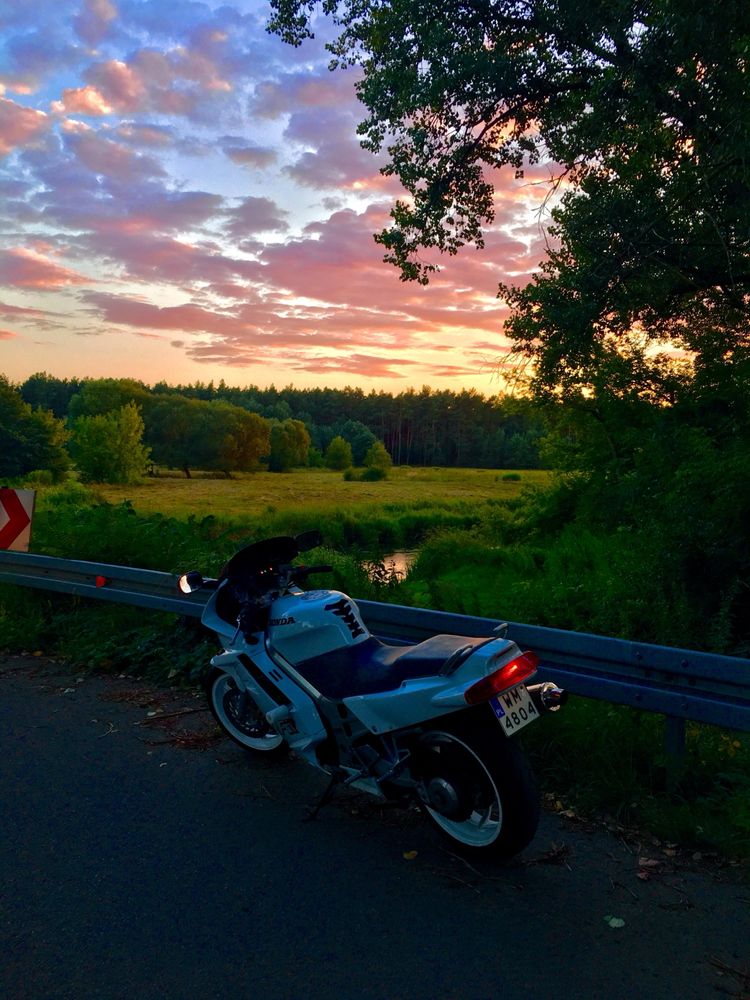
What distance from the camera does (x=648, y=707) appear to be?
4066 millimetres

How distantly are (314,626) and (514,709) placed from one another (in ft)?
3.72

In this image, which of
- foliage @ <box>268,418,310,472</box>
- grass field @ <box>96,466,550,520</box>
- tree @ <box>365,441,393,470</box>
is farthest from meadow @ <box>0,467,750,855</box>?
foliage @ <box>268,418,310,472</box>

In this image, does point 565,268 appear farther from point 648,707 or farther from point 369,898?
point 369,898

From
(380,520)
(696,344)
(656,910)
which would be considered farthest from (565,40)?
(380,520)

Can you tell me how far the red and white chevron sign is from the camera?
8539 mm

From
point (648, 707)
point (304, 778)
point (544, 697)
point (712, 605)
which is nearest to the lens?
point (544, 697)

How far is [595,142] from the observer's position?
12539 mm

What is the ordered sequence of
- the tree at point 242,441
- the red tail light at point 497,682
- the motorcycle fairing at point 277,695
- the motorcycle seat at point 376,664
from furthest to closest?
the tree at point 242,441
the motorcycle fairing at point 277,695
the motorcycle seat at point 376,664
the red tail light at point 497,682

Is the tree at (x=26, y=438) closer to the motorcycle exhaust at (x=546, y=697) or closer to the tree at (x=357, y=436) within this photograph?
the tree at (x=357, y=436)

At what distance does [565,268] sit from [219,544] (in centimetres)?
883

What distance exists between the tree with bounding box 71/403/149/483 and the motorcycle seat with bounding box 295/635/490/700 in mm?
79137

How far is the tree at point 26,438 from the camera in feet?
248

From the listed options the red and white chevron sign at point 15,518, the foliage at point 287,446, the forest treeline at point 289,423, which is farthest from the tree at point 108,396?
the red and white chevron sign at point 15,518

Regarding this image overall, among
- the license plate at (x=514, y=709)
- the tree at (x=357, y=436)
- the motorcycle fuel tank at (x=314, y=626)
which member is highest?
the tree at (x=357, y=436)
